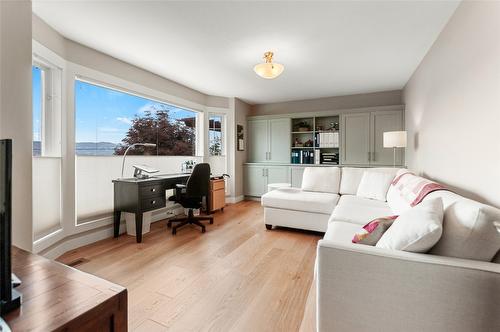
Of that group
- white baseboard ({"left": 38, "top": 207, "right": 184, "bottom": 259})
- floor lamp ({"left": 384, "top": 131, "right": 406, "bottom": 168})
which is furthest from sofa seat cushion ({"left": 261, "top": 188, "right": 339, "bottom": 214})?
white baseboard ({"left": 38, "top": 207, "right": 184, "bottom": 259})

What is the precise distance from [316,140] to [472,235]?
4020 mm

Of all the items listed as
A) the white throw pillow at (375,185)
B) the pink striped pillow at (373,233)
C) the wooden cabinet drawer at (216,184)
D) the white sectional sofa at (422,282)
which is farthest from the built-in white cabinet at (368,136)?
the white sectional sofa at (422,282)

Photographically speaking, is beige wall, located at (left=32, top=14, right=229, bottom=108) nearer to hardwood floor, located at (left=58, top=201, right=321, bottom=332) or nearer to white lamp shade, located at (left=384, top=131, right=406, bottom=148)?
hardwood floor, located at (left=58, top=201, right=321, bottom=332)

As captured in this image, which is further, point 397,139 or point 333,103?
point 333,103

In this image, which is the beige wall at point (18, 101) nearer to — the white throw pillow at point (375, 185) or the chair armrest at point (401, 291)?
the chair armrest at point (401, 291)

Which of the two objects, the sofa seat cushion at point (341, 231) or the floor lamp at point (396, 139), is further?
the floor lamp at point (396, 139)

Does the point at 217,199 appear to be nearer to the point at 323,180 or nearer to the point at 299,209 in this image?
the point at 299,209

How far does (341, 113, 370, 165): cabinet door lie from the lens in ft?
14.3

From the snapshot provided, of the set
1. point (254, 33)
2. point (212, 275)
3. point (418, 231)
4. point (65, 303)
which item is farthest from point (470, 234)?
point (254, 33)

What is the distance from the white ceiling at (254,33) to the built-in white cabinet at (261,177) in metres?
2.14

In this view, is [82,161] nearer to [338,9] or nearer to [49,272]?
[49,272]

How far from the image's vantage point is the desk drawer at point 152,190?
2822mm

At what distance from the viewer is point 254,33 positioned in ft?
7.71

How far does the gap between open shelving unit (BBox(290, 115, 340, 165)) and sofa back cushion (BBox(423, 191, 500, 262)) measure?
147 inches
